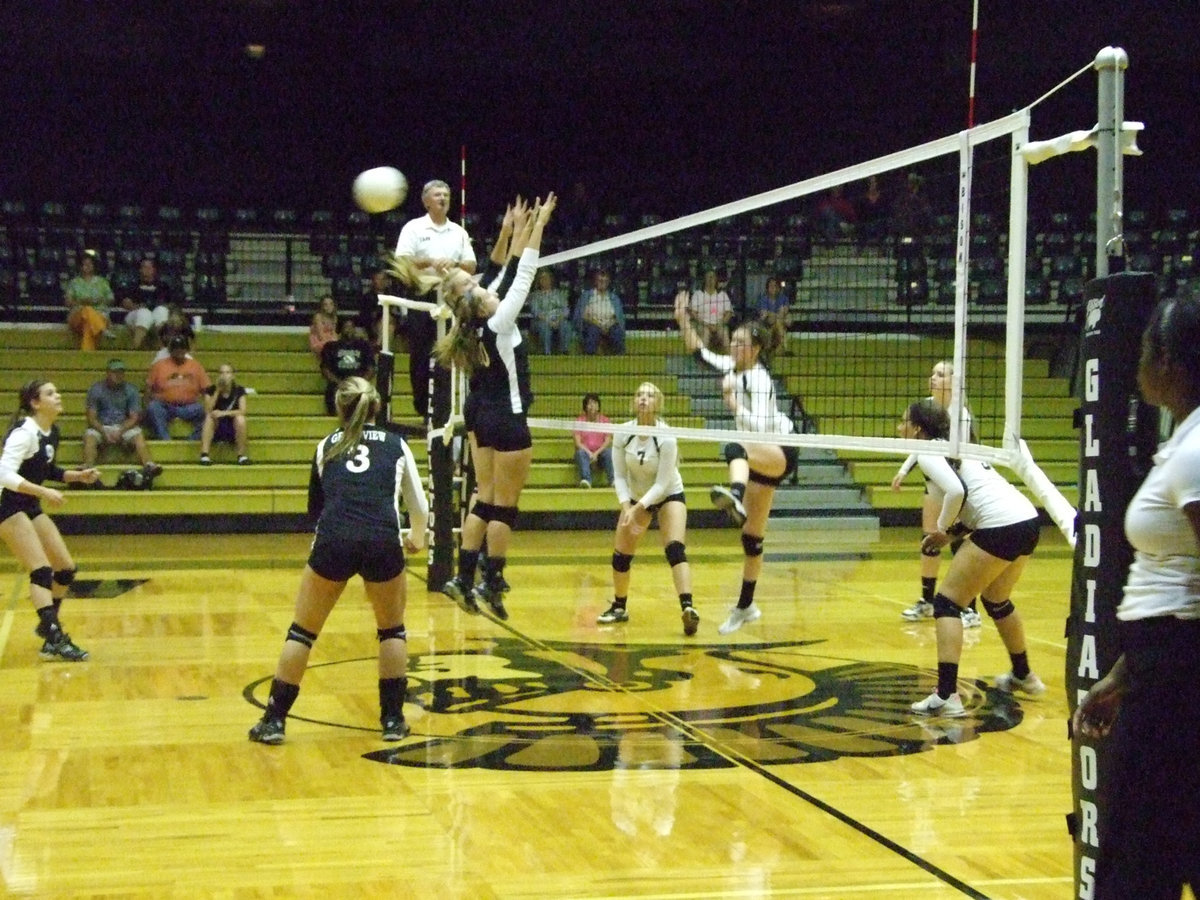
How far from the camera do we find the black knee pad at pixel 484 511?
8.77 meters

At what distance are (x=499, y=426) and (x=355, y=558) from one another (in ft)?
8.46

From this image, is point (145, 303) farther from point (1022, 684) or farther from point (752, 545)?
point (1022, 684)

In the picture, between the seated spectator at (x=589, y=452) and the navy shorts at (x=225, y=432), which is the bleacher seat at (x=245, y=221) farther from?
the seated spectator at (x=589, y=452)

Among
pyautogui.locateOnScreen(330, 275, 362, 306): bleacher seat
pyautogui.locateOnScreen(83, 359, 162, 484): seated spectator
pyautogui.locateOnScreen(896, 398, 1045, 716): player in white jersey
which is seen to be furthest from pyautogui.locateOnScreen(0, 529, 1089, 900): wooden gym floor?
pyautogui.locateOnScreen(330, 275, 362, 306): bleacher seat

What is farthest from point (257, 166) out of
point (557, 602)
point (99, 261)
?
point (557, 602)

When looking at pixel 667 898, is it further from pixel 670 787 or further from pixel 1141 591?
pixel 1141 591

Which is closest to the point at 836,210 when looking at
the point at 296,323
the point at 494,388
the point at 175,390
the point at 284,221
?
the point at 296,323

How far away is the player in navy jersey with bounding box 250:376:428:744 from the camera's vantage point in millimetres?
5996

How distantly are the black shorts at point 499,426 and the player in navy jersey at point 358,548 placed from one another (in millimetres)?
2169

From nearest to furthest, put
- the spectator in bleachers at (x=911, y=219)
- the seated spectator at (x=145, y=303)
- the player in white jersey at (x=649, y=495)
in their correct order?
the player in white jersey at (x=649, y=495), the spectator in bleachers at (x=911, y=219), the seated spectator at (x=145, y=303)

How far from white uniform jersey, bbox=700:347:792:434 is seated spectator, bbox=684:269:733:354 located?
1.18 ft

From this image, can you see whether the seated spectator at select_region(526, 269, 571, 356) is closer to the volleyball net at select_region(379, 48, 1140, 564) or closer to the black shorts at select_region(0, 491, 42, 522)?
the volleyball net at select_region(379, 48, 1140, 564)

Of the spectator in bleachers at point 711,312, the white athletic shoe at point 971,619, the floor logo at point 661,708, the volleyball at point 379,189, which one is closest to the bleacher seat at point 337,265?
the volleyball at point 379,189

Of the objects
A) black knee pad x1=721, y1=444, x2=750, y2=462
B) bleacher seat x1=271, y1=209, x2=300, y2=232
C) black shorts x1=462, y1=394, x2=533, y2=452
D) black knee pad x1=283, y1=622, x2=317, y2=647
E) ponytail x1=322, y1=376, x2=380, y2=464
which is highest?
bleacher seat x1=271, y1=209, x2=300, y2=232
